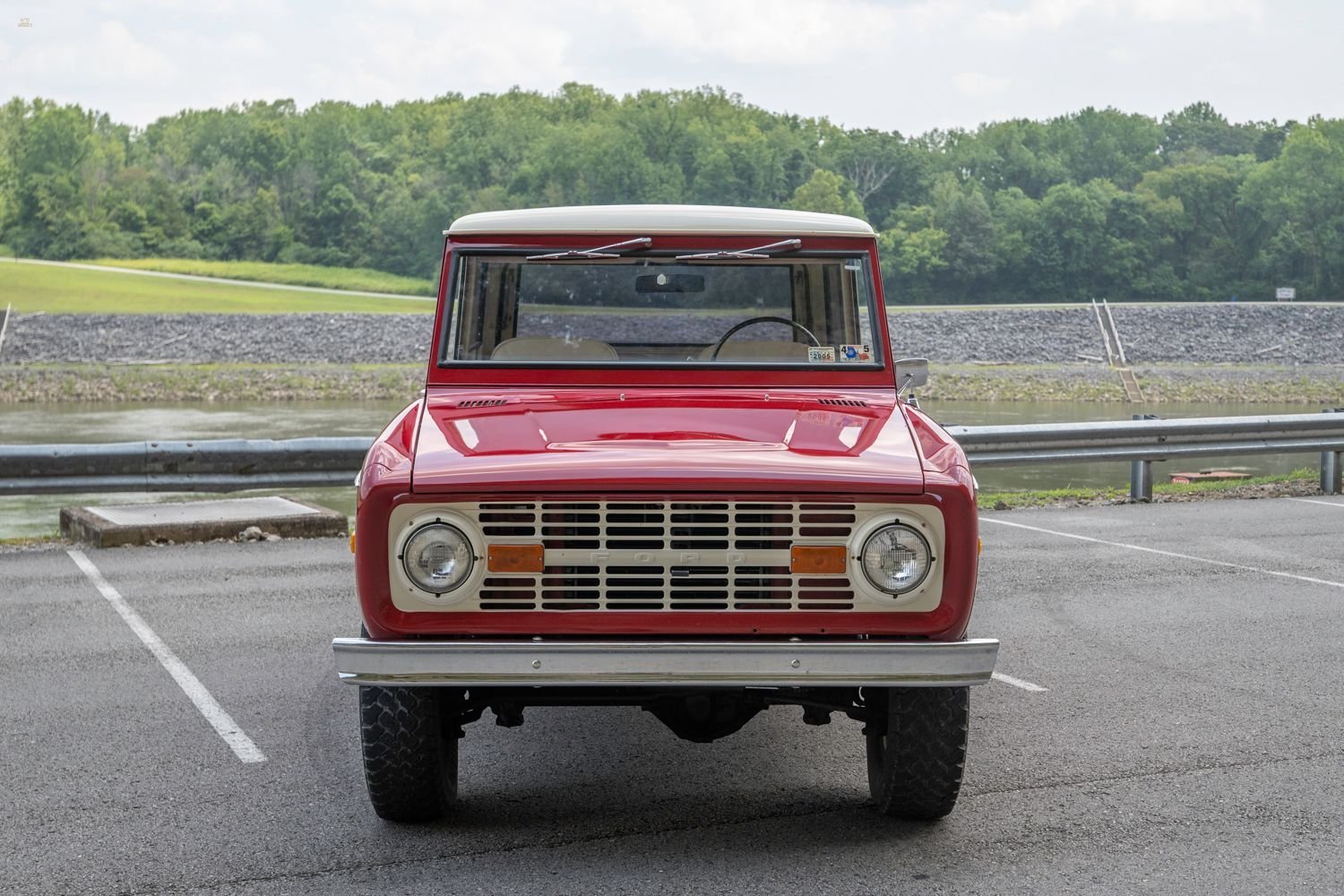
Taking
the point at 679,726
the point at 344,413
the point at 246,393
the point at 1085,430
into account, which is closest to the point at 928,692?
the point at 679,726

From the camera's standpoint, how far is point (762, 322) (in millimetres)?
5680

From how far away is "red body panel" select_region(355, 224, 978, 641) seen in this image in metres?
4.13

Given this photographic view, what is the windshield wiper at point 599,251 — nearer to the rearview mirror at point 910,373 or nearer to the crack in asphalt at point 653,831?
the rearview mirror at point 910,373

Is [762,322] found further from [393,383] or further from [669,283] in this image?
[393,383]

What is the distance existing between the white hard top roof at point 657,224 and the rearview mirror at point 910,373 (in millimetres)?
556

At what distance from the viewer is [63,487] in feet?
33.3

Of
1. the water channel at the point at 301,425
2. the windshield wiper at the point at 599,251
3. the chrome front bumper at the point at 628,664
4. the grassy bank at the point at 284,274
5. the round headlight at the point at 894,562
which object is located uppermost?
the grassy bank at the point at 284,274

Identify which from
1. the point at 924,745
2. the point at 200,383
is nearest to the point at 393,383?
the point at 200,383

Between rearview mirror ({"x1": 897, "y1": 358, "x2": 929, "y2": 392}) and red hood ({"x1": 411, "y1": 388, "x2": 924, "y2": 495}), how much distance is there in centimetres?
38

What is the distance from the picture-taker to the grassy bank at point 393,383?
51375 mm

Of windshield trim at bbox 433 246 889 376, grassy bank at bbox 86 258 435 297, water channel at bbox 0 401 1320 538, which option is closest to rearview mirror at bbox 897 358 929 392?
→ windshield trim at bbox 433 246 889 376

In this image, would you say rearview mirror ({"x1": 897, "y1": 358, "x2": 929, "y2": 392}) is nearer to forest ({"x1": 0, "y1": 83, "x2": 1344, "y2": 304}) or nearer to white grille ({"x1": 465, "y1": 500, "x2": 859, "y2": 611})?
white grille ({"x1": 465, "y1": 500, "x2": 859, "y2": 611})

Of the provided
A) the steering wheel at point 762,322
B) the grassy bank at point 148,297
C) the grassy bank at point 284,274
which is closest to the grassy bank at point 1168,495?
the steering wheel at point 762,322

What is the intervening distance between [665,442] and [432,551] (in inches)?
32.1
